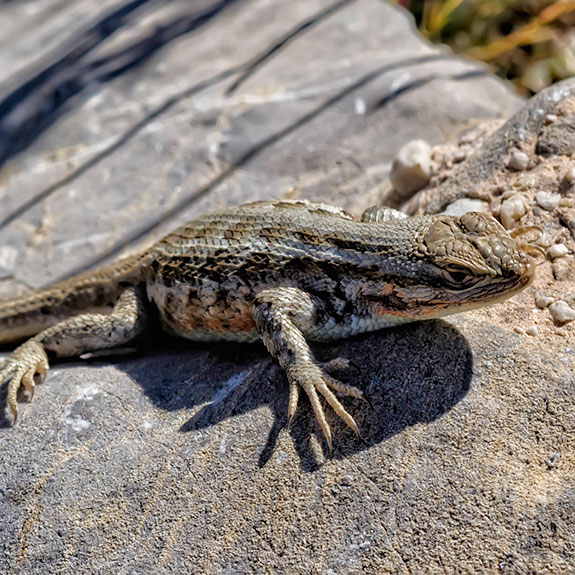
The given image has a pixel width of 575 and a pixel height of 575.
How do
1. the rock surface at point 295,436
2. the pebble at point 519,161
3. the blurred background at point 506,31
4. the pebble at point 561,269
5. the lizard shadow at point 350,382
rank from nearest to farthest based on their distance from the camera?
the rock surface at point 295,436 → the lizard shadow at point 350,382 → the pebble at point 561,269 → the pebble at point 519,161 → the blurred background at point 506,31

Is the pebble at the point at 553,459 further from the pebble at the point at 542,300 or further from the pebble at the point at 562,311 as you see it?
the pebble at the point at 542,300

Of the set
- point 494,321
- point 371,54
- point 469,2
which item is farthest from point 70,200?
point 469,2

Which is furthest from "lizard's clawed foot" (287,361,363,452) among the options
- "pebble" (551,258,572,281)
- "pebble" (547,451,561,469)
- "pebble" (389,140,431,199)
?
"pebble" (389,140,431,199)

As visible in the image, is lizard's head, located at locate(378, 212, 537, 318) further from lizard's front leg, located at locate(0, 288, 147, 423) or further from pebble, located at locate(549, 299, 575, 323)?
lizard's front leg, located at locate(0, 288, 147, 423)

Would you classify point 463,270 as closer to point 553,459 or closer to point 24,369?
point 553,459

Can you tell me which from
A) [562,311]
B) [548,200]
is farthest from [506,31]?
[562,311]

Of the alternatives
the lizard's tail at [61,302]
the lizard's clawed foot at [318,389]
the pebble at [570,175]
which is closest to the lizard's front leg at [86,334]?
the lizard's tail at [61,302]
